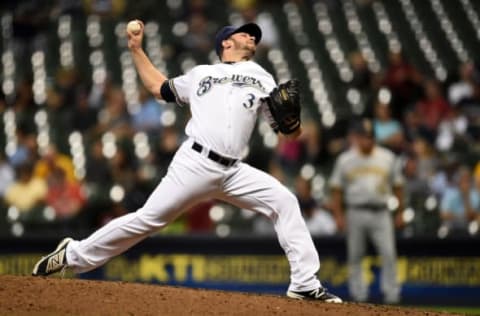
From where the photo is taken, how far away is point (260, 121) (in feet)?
49.3

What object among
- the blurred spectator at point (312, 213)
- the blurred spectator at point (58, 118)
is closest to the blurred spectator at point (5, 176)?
the blurred spectator at point (58, 118)

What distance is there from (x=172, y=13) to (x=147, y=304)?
1184 cm

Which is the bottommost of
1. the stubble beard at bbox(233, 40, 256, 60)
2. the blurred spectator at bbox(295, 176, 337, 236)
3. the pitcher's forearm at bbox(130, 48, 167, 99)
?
the blurred spectator at bbox(295, 176, 337, 236)

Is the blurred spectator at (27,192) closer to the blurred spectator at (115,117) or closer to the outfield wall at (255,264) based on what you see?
the outfield wall at (255,264)

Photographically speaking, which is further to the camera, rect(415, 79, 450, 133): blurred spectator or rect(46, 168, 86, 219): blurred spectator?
rect(415, 79, 450, 133): blurred spectator

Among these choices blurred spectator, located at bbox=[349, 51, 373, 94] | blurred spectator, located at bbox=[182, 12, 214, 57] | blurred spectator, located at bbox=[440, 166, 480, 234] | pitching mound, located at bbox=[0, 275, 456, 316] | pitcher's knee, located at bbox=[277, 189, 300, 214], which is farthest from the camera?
blurred spectator, located at bbox=[182, 12, 214, 57]

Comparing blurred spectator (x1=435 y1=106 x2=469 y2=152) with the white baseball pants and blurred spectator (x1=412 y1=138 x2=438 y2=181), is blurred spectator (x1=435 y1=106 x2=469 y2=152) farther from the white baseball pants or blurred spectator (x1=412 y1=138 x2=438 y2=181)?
the white baseball pants

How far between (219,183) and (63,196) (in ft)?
20.8

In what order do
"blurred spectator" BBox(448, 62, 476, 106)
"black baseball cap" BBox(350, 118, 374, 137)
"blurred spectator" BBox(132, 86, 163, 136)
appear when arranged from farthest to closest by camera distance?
"blurred spectator" BBox(132, 86, 163, 136) → "blurred spectator" BBox(448, 62, 476, 106) → "black baseball cap" BBox(350, 118, 374, 137)

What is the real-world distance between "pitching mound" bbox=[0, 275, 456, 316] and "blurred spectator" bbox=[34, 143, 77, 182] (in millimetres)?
5764

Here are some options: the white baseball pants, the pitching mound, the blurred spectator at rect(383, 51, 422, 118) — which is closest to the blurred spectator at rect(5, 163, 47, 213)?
the blurred spectator at rect(383, 51, 422, 118)

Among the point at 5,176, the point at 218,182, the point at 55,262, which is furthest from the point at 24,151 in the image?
the point at 218,182

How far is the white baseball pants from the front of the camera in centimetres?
723

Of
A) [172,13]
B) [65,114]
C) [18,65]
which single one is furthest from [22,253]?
[172,13]
